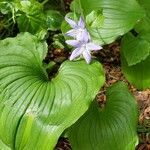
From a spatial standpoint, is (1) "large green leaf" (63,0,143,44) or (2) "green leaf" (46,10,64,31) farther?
(2) "green leaf" (46,10,64,31)

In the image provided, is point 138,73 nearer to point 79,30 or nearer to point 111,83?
point 111,83

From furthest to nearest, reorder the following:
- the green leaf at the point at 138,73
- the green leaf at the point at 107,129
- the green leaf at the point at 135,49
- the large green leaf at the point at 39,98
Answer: the green leaf at the point at 138,73
the green leaf at the point at 135,49
the green leaf at the point at 107,129
the large green leaf at the point at 39,98

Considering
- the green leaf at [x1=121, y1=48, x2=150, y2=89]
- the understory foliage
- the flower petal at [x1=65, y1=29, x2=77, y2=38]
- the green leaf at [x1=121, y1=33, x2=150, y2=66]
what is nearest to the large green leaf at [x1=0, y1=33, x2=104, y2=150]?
the understory foliage

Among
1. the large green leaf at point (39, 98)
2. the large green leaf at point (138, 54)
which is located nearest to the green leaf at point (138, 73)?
the large green leaf at point (138, 54)

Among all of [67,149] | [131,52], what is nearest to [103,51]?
[131,52]

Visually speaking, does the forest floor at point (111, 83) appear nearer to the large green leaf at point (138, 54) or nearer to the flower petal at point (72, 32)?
the large green leaf at point (138, 54)

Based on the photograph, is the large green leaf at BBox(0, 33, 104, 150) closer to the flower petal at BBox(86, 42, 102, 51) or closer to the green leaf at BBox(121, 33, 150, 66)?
the flower petal at BBox(86, 42, 102, 51)

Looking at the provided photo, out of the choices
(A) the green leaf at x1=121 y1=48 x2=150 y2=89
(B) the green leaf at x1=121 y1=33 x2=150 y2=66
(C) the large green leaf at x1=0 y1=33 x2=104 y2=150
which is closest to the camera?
(C) the large green leaf at x1=0 y1=33 x2=104 y2=150

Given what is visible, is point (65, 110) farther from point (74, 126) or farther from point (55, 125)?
point (74, 126)
